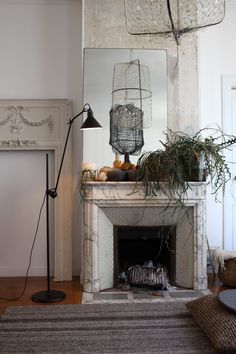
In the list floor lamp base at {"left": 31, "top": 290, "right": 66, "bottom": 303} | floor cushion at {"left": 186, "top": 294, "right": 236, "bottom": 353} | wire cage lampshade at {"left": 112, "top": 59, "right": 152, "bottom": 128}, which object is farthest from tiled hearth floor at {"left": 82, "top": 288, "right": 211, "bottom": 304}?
wire cage lampshade at {"left": 112, "top": 59, "right": 152, "bottom": 128}

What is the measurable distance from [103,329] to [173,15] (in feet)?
7.25

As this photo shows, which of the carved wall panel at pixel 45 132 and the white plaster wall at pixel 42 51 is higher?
the white plaster wall at pixel 42 51

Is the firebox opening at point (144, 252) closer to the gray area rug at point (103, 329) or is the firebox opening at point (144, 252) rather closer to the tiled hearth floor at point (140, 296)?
the tiled hearth floor at point (140, 296)

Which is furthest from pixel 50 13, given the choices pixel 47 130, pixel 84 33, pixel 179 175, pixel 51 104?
pixel 179 175

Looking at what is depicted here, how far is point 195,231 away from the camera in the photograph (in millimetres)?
3205

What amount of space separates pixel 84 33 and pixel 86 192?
1.71m

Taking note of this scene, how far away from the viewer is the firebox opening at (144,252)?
329 cm

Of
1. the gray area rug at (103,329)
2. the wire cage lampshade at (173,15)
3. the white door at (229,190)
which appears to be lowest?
the gray area rug at (103,329)

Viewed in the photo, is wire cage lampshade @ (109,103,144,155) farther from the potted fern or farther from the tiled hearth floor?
the tiled hearth floor

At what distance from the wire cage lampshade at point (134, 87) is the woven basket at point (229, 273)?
1609mm

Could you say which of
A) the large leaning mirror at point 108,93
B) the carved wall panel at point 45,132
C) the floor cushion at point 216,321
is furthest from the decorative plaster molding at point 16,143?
the floor cushion at point 216,321

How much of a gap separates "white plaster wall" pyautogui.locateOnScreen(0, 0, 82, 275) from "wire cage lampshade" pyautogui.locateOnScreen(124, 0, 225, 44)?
159 cm

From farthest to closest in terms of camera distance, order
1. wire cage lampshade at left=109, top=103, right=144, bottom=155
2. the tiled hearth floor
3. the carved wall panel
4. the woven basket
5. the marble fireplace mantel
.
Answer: the carved wall panel → wire cage lampshade at left=109, top=103, right=144, bottom=155 → the woven basket → the marble fireplace mantel → the tiled hearth floor

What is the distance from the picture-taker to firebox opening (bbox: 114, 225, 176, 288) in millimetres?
3295
